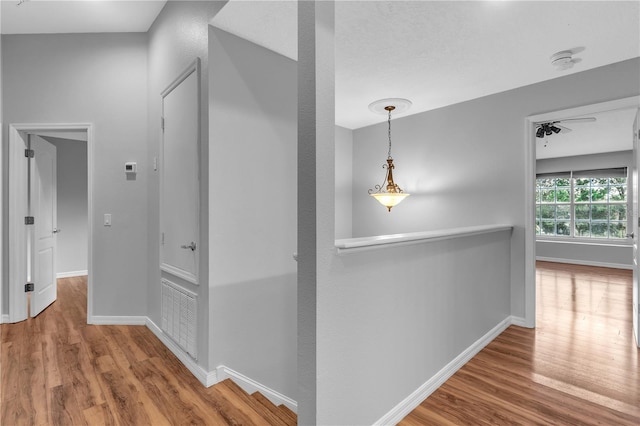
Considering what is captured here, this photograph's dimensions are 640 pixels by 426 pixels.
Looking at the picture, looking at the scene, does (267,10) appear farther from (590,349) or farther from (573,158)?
(573,158)

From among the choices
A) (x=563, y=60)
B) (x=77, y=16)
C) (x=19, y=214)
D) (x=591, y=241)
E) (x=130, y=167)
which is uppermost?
(x=77, y=16)

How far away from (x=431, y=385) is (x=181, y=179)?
2.30 meters

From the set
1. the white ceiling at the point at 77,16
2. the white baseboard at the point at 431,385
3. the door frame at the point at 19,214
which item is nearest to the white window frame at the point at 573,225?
the white baseboard at the point at 431,385

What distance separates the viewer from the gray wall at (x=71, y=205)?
5.30 metres

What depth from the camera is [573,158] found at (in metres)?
7.15

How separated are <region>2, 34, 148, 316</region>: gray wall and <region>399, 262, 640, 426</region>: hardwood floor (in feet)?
9.61

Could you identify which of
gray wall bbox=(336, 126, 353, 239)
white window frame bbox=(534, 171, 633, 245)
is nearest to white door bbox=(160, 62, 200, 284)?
gray wall bbox=(336, 126, 353, 239)

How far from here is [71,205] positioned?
5418 mm

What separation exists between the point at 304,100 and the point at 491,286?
2.52 m

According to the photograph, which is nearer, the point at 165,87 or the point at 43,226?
the point at 165,87

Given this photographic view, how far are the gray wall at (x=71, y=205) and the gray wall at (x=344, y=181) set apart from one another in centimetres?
439

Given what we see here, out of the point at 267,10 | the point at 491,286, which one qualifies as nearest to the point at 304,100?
the point at 267,10

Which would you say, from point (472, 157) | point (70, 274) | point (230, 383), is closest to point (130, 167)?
point (230, 383)

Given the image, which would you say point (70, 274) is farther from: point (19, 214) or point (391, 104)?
point (391, 104)
